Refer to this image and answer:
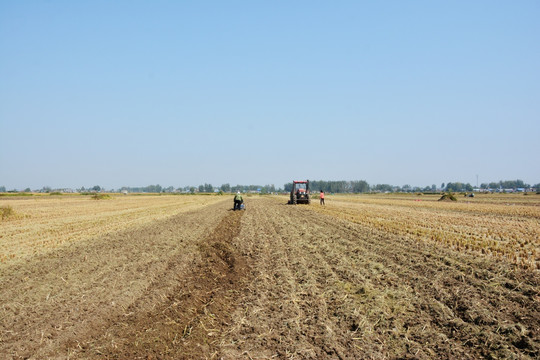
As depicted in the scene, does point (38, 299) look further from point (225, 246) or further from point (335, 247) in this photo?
point (335, 247)

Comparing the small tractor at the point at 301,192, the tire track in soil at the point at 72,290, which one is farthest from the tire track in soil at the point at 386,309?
the small tractor at the point at 301,192

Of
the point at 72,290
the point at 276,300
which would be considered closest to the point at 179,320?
the point at 276,300

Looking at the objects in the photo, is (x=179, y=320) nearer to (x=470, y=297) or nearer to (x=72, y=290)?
(x=72, y=290)

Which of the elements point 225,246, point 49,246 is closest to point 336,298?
point 225,246

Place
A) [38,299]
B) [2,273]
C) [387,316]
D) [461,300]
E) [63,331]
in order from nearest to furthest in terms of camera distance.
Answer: [63,331] < [387,316] < [461,300] < [38,299] < [2,273]

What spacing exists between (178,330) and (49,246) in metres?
10.7

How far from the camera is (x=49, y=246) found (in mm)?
14438

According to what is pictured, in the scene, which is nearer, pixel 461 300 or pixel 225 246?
pixel 461 300

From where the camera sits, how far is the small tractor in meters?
41.1

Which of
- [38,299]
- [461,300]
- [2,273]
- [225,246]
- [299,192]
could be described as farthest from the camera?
[299,192]

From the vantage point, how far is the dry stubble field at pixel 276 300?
18.1 feet

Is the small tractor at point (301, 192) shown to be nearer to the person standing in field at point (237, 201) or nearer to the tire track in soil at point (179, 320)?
the person standing in field at point (237, 201)

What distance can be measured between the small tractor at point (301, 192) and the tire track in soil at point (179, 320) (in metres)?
30.7

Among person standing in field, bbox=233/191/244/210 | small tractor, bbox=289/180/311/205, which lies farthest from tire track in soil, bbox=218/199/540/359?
small tractor, bbox=289/180/311/205
